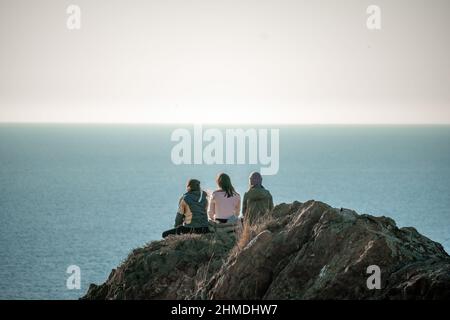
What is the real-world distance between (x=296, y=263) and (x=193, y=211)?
158 inches

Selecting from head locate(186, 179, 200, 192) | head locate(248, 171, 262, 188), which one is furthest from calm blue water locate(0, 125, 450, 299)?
head locate(186, 179, 200, 192)

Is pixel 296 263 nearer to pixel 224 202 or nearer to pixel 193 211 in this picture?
pixel 193 211

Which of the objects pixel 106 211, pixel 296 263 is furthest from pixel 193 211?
pixel 106 211

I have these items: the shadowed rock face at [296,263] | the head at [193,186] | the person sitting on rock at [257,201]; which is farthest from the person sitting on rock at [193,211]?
the person sitting on rock at [257,201]

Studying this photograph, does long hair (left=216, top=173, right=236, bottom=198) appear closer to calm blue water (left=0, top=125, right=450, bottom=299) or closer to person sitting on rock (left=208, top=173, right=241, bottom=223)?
person sitting on rock (left=208, top=173, right=241, bottom=223)

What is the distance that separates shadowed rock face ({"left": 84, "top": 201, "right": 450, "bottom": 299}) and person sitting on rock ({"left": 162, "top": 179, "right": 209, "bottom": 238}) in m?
0.63

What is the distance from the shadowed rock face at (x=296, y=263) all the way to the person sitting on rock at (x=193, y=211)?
0.63 m

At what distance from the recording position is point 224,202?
730 inches

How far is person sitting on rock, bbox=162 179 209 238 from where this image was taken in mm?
17688

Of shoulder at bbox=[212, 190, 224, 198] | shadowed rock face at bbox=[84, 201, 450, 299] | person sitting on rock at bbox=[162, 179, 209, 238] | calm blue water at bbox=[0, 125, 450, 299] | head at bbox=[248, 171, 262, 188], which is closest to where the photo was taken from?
shadowed rock face at bbox=[84, 201, 450, 299]

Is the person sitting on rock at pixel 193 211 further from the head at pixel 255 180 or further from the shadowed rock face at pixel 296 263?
the head at pixel 255 180

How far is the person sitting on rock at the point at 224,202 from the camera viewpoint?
1839 centimetres
